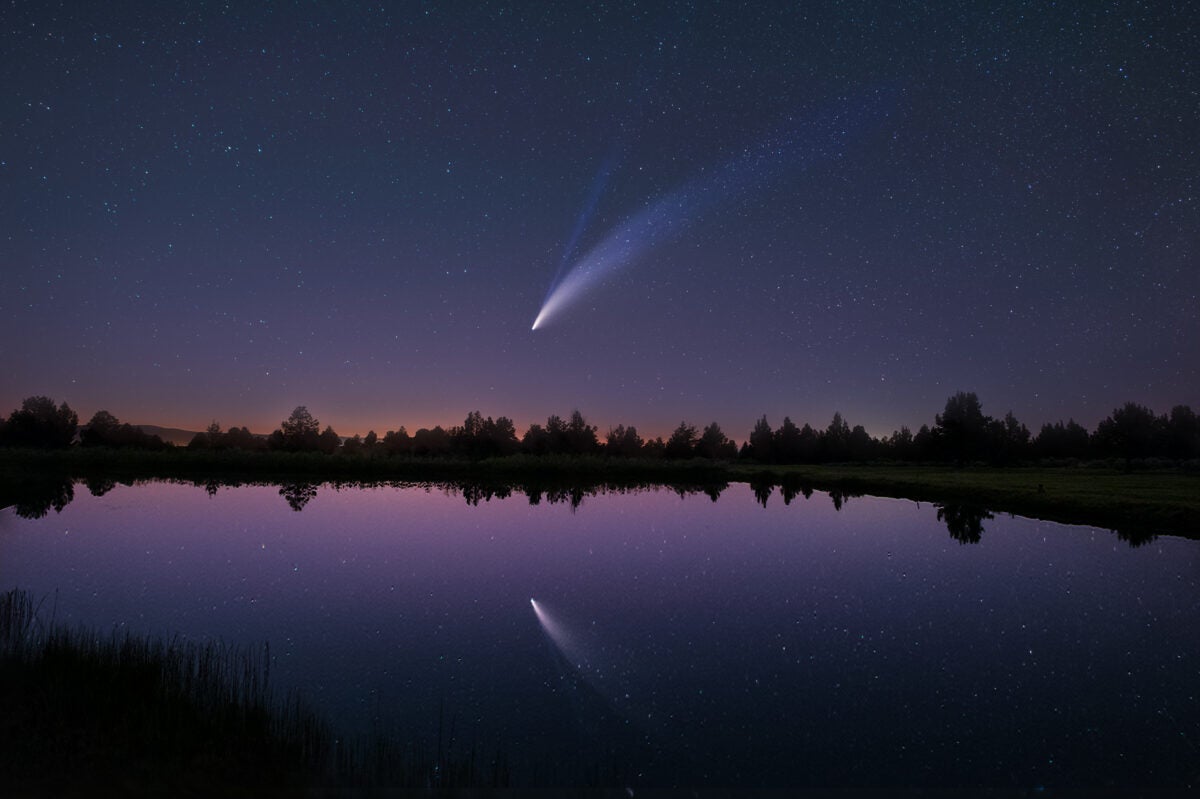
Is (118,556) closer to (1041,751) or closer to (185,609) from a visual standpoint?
(185,609)

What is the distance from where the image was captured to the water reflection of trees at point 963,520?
30156mm

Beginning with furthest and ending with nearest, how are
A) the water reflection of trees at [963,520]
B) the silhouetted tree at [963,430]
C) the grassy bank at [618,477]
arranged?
the silhouetted tree at [963,430] < the grassy bank at [618,477] < the water reflection of trees at [963,520]

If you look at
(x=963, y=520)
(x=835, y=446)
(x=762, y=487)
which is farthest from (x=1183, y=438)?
(x=963, y=520)

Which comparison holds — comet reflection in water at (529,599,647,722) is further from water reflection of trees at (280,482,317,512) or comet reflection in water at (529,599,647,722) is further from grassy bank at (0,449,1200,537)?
grassy bank at (0,449,1200,537)

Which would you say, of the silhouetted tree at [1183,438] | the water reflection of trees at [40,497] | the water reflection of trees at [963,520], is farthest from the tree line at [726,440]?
the water reflection of trees at [963,520]

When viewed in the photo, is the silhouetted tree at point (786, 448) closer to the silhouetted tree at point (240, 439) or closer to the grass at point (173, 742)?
the silhouetted tree at point (240, 439)

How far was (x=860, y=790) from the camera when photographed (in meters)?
7.18

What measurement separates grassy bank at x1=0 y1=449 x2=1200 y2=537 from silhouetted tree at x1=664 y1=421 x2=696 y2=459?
157 feet

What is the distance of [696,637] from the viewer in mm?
13422

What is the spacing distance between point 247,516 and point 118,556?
11209 mm

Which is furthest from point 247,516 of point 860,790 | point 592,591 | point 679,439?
point 679,439

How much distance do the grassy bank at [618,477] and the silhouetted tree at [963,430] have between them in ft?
80.0

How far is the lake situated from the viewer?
8.21 meters

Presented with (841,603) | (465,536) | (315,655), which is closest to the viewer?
(315,655)
